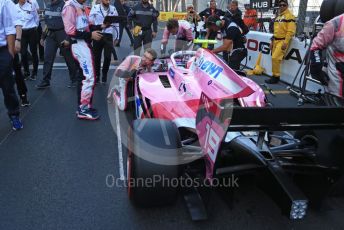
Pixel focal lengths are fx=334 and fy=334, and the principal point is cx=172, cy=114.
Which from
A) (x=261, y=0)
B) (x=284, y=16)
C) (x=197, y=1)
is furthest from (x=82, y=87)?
(x=197, y=1)

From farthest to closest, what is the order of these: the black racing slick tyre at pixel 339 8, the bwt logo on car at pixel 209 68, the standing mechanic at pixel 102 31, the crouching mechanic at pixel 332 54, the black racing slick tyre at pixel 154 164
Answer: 1. the standing mechanic at pixel 102 31
2. the black racing slick tyre at pixel 339 8
3. the crouching mechanic at pixel 332 54
4. the bwt logo on car at pixel 209 68
5. the black racing slick tyre at pixel 154 164

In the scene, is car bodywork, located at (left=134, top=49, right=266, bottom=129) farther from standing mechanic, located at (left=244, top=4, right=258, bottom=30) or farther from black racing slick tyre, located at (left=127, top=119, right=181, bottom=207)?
standing mechanic, located at (left=244, top=4, right=258, bottom=30)

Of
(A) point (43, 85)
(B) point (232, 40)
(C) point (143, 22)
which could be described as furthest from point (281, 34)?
(A) point (43, 85)

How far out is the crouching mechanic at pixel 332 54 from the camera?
3783mm

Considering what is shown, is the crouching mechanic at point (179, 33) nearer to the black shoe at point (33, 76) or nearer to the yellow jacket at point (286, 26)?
the yellow jacket at point (286, 26)

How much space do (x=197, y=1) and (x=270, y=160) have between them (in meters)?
18.0

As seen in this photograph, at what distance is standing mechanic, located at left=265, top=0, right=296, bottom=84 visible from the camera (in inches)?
275

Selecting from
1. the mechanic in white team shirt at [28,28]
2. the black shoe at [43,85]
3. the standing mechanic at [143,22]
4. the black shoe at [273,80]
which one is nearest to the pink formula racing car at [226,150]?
the black shoe at [43,85]

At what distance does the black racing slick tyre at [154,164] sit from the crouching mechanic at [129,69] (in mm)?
2209

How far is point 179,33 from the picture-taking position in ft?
18.7

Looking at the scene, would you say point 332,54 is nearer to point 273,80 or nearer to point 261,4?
point 273,80

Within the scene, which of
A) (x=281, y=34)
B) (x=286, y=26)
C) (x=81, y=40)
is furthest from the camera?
(x=281, y=34)

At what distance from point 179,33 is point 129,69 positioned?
4.30ft

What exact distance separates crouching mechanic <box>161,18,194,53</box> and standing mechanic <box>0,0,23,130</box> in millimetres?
2057
